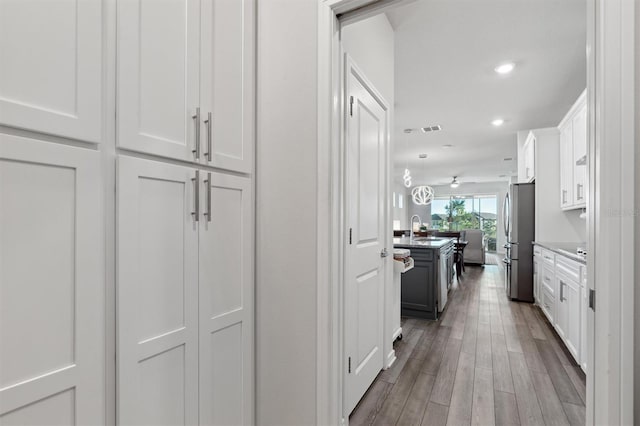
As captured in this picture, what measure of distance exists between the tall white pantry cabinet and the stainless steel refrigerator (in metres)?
4.83

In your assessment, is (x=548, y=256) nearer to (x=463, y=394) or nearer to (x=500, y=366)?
(x=500, y=366)

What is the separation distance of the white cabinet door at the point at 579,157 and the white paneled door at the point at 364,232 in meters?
2.55

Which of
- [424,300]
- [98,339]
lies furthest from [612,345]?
[424,300]

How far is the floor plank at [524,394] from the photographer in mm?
1944

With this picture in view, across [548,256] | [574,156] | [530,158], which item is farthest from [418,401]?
[530,158]

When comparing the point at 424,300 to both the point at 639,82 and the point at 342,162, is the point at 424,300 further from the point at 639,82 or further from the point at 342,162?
the point at 639,82

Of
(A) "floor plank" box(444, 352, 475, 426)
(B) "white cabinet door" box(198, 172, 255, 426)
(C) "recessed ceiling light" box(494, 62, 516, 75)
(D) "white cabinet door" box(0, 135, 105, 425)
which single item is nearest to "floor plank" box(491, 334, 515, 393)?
(A) "floor plank" box(444, 352, 475, 426)

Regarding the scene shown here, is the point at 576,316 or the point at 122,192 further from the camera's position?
the point at 576,316

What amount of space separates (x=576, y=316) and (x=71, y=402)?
3.37m

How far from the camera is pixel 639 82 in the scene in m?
0.92

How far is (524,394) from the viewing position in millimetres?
2213

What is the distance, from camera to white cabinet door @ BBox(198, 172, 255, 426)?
125cm

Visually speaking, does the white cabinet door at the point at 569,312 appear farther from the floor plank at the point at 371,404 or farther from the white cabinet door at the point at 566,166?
the floor plank at the point at 371,404

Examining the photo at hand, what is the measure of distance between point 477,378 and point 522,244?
10.6 feet
